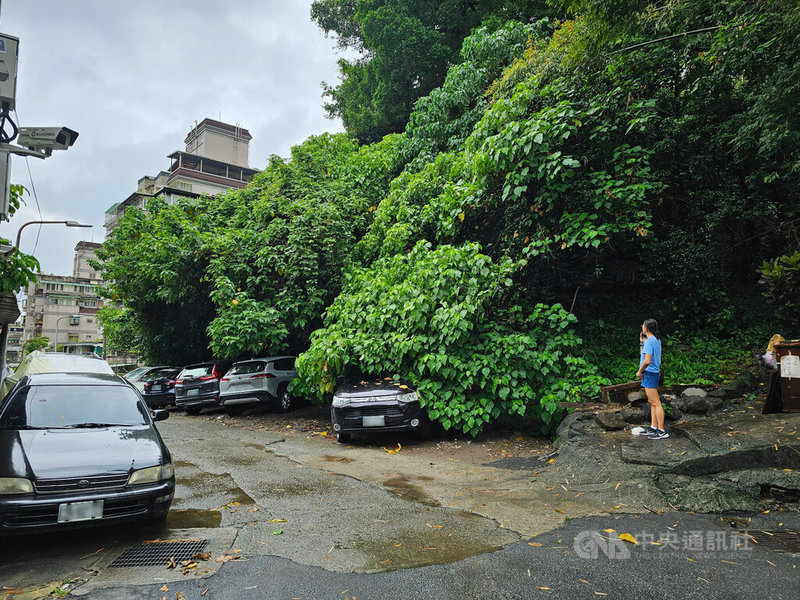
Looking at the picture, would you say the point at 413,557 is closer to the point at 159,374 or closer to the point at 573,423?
the point at 573,423

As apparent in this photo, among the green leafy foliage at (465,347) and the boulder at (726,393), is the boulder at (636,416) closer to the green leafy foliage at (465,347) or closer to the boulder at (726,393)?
the green leafy foliage at (465,347)

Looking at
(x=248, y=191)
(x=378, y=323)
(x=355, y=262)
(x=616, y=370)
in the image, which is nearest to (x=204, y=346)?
(x=248, y=191)

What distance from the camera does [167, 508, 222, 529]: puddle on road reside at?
186 inches

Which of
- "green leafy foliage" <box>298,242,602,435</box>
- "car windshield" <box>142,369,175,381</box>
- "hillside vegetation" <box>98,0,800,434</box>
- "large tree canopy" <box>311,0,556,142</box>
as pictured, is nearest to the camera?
"hillside vegetation" <box>98,0,800,434</box>

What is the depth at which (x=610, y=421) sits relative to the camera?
283 inches

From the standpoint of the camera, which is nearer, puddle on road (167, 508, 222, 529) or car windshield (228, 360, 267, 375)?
puddle on road (167, 508, 222, 529)

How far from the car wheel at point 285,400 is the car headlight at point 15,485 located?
9.97 metres

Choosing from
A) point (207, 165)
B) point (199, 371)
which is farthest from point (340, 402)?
point (207, 165)

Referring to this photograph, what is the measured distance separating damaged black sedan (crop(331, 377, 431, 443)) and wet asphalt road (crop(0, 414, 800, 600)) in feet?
10.6

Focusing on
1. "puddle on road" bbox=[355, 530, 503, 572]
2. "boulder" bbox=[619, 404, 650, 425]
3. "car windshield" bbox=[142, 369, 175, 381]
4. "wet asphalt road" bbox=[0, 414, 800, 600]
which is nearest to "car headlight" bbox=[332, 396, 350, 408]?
"wet asphalt road" bbox=[0, 414, 800, 600]

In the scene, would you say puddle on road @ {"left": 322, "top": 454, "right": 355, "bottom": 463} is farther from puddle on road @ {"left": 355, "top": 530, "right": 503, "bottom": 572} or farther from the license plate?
the license plate

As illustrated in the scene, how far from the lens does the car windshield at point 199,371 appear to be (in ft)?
50.8

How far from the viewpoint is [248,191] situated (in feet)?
58.0

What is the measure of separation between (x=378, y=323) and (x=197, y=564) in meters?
6.41
